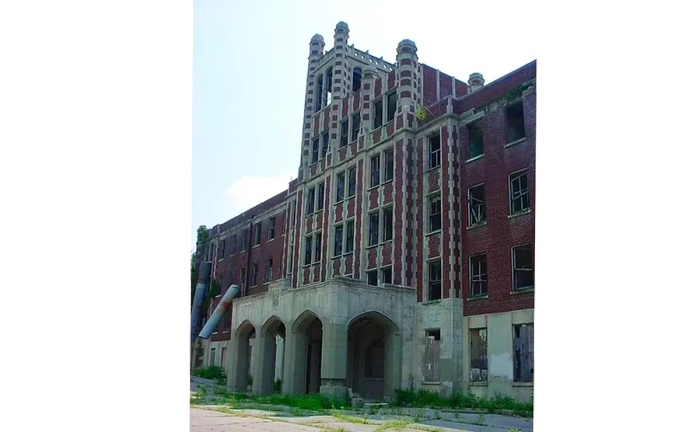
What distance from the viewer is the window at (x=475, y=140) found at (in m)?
10.4

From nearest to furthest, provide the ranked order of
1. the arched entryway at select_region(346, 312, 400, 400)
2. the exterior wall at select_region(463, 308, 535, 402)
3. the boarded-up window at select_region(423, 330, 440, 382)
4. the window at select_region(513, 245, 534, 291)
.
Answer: the exterior wall at select_region(463, 308, 535, 402) < the arched entryway at select_region(346, 312, 400, 400) < the boarded-up window at select_region(423, 330, 440, 382) < the window at select_region(513, 245, 534, 291)

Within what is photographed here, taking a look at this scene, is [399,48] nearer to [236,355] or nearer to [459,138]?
[459,138]

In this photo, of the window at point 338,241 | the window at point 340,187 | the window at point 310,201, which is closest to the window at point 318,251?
the window at point 338,241

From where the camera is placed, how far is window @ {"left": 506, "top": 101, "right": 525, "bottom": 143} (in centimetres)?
993

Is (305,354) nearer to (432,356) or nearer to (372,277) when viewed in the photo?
(372,277)

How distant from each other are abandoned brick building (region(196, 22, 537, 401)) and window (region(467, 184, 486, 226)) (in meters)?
0.02

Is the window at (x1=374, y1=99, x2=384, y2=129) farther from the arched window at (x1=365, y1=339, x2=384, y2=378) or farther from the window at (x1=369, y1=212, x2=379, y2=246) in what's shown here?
the arched window at (x1=365, y1=339, x2=384, y2=378)

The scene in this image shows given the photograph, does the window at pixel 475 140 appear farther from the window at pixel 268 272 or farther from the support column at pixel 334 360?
the window at pixel 268 272

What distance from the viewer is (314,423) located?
6.12 metres

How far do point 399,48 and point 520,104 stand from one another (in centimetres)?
236

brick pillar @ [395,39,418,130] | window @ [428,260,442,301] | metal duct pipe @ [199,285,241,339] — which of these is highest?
brick pillar @ [395,39,418,130]

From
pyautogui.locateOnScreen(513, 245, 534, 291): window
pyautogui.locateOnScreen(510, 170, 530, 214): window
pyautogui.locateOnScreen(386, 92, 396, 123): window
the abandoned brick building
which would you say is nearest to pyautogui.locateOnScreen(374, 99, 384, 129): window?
the abandoned brick building
